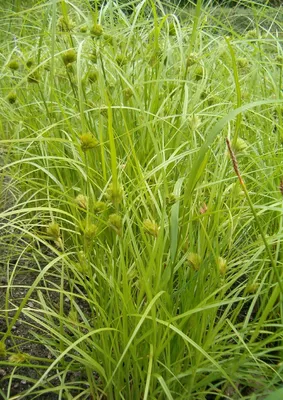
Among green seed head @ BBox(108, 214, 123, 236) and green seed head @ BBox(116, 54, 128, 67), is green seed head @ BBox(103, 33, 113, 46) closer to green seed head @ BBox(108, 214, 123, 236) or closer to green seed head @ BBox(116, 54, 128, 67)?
green seed head @ BBox(116, 54, 128, 67)

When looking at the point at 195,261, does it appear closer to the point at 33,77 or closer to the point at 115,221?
the point at 115,221

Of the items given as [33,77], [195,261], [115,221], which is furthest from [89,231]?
[33,77]

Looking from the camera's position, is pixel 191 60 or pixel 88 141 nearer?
pixel 88 141

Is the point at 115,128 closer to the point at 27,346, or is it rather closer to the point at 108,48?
the point at 108,48

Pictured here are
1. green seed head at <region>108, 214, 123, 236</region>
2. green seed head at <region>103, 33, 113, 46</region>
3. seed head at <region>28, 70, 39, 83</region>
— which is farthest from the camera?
green seed head at <region>103, 33, 113, 46</region>

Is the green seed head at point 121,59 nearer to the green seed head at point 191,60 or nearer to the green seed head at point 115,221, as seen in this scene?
the green seed head at point 191,60

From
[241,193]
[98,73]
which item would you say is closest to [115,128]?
[98,73]

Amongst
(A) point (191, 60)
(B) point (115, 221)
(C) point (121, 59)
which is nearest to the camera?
(B) point (115, 221)

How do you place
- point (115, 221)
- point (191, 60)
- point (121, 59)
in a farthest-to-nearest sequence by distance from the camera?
point (121, 59) → point (191, 60) → point (115, 221)

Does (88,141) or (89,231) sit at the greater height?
(88,141)

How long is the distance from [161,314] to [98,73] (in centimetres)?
57

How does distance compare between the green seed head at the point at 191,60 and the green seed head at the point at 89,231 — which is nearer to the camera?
the green seed head at the point at 89,231

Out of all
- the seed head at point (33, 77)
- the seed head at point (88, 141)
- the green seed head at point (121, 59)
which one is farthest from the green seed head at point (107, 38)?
the seed head at point (88, 141)

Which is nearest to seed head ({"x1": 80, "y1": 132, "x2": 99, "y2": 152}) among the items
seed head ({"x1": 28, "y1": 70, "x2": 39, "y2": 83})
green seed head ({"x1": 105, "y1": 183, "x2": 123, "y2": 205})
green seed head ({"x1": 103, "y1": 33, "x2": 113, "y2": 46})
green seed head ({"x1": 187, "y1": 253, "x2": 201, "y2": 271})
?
green seed head ({"x1": 105, "y1": 183, "x2": 123, "y2": 205})
